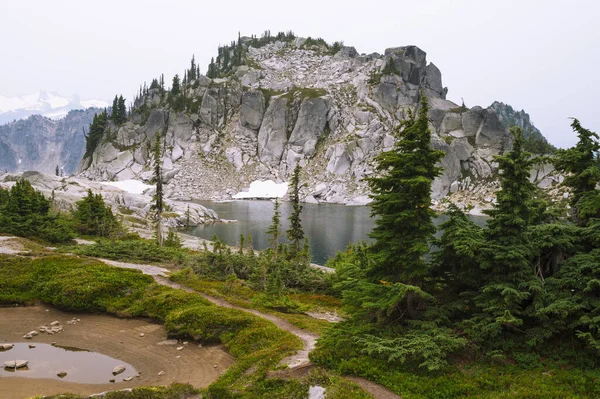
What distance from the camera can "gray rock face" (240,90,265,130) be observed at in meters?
191

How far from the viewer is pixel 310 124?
184 m

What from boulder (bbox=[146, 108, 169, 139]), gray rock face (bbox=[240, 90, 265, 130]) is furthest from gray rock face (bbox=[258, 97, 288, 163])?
boulder (bbox=[146, 108, 169, 139])

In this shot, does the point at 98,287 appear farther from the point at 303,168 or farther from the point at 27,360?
the point at 303,168

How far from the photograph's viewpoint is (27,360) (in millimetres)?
17656

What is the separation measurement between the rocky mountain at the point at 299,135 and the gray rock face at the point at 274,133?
53cm

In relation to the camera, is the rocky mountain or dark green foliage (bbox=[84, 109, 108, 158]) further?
dark green foliage (bbox=[84, 109, 108, 158])

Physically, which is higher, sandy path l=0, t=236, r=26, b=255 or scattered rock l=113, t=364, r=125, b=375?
sandy path l=0, t=236, r=26, b=255

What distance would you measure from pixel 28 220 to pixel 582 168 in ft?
169

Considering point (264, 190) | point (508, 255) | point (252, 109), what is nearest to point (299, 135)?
point (252, 109)

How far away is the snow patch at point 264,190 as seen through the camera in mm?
165500

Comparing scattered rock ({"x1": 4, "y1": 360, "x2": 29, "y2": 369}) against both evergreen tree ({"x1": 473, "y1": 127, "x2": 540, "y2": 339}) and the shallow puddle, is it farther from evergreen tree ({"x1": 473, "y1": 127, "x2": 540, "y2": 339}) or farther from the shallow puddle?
evergreen tree ({"x1": 473, "y1": 127, "x2": 540, "y2": 339})

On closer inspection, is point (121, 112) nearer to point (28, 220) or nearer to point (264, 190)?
point (264, 190)

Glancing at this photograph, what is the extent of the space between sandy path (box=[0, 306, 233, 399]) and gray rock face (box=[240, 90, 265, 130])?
17518cm

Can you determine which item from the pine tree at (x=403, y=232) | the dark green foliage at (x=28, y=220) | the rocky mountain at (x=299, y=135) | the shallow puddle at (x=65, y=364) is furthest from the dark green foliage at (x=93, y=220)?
the rocky mountain at (x=299, y=135)
